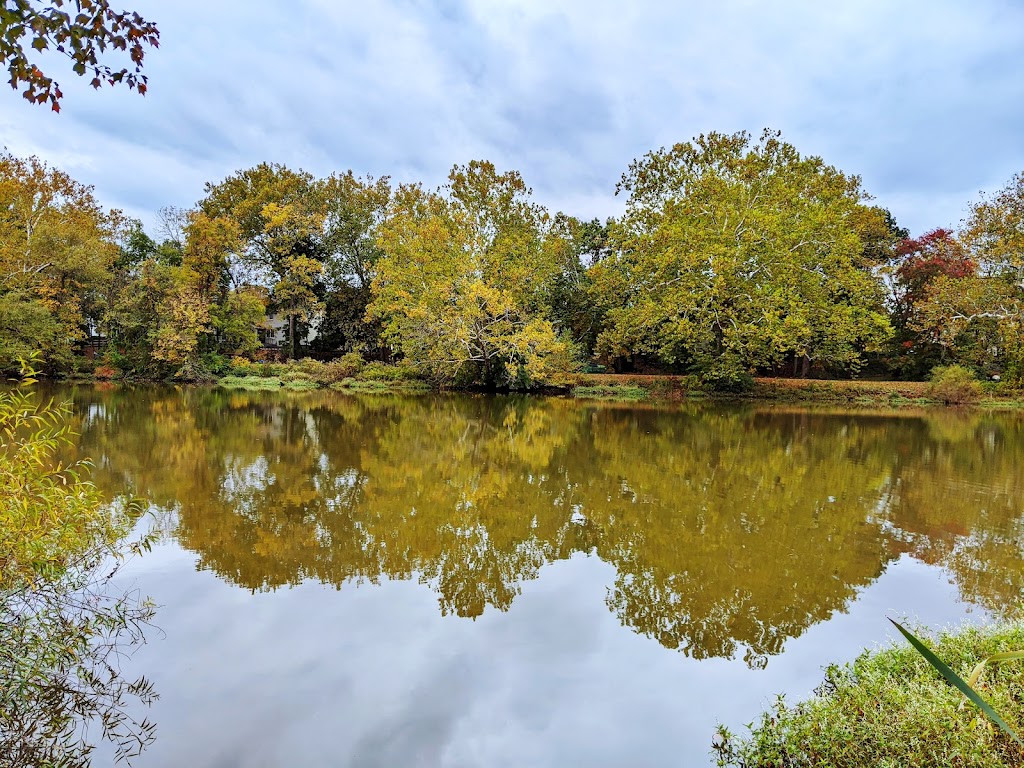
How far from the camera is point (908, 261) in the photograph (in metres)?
30.4

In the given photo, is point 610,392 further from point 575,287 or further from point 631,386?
point 575,287

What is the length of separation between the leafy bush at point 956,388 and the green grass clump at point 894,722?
26.3m

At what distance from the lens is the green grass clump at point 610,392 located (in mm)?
26587

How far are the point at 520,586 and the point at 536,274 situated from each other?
23.7m

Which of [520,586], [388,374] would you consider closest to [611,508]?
[520,586]

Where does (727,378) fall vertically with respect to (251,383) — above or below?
above

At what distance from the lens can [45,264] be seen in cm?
2634

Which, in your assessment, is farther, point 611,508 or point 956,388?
point 956,388

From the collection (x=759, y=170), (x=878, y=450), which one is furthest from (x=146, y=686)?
(x=759, y=170)

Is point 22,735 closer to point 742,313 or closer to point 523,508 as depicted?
point 523,508

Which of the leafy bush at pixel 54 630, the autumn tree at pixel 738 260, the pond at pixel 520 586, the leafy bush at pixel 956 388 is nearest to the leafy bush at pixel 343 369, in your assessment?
the autumn tree at pixel 738 260

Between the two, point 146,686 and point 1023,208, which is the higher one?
point 1023,208

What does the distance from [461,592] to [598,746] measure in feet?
6.77

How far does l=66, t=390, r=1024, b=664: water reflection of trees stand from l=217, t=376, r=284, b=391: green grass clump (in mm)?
13345
